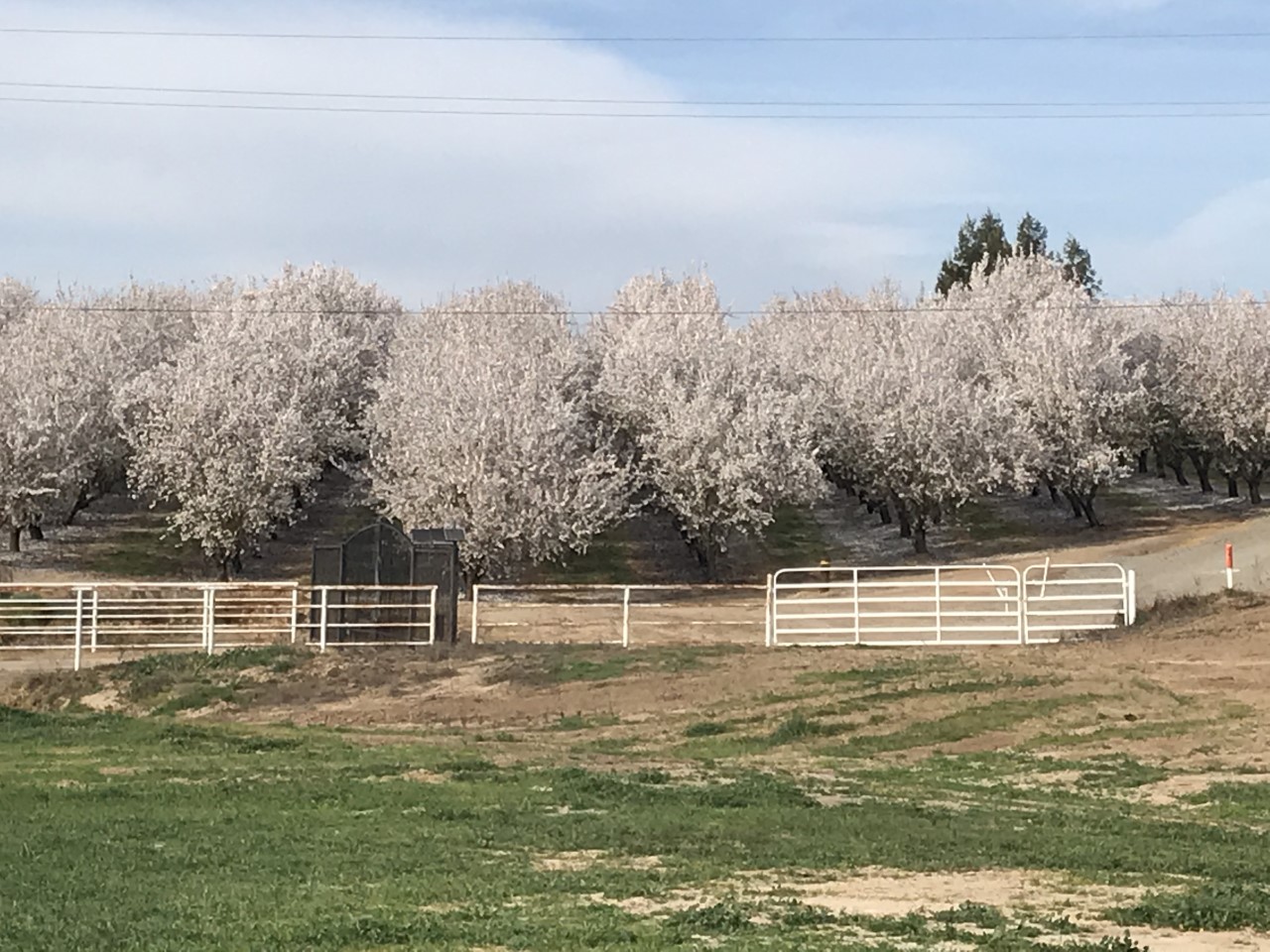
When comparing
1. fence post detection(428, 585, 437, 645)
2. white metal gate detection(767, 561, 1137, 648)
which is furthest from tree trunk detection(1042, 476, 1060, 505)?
fence post detection(428, 585, 437, 645)

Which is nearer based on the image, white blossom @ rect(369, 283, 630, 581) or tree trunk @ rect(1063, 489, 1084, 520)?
white blossom @ rect(369, 283, 630, 581)

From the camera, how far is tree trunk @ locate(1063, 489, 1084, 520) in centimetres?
6717

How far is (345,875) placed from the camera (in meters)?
11.2

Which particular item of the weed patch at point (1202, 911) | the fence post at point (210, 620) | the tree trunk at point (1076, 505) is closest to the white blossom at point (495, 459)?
the tree trunk at point (1076, 505)

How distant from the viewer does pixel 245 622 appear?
3553cm

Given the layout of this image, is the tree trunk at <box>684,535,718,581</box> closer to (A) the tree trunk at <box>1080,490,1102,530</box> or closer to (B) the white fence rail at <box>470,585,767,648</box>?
(B) the white fence rail at <box>470,585,767,648</box>

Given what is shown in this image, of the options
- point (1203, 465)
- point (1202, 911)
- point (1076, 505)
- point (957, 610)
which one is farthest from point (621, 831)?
point (1203, 465)

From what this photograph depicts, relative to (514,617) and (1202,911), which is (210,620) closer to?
(514,617)

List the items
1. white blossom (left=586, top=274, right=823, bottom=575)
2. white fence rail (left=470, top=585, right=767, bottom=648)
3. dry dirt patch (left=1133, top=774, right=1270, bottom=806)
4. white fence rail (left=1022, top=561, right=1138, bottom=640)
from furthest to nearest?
white blossom (left=586, top=274, right=823, bottom=575) → white fence rail (left=470, top=585, right=767, bottom=648) → white fence rail (left=1022, top=561, right=1138, bottom=640) → dry dirt patch (left=1133, top=774, right=1270, bottom=806)

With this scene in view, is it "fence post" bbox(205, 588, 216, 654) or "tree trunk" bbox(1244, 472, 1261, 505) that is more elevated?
"tree trunk" bbox(1244, 472, 1261, 505)

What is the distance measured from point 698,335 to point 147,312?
90.0 feet

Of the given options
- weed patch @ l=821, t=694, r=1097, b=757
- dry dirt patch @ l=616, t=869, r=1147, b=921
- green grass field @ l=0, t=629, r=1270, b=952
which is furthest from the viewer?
weed patch @ l=821, t=694, r=1097, b=757

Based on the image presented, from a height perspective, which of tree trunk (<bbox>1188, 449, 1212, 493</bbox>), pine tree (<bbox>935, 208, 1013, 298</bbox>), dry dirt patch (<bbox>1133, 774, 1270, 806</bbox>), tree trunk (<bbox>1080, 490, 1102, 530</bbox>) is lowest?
dry dirt patch (<bbox>1133, 774, 1270, 806</bbox>)

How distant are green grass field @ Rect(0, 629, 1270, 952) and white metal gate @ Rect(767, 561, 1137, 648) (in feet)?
17.7
